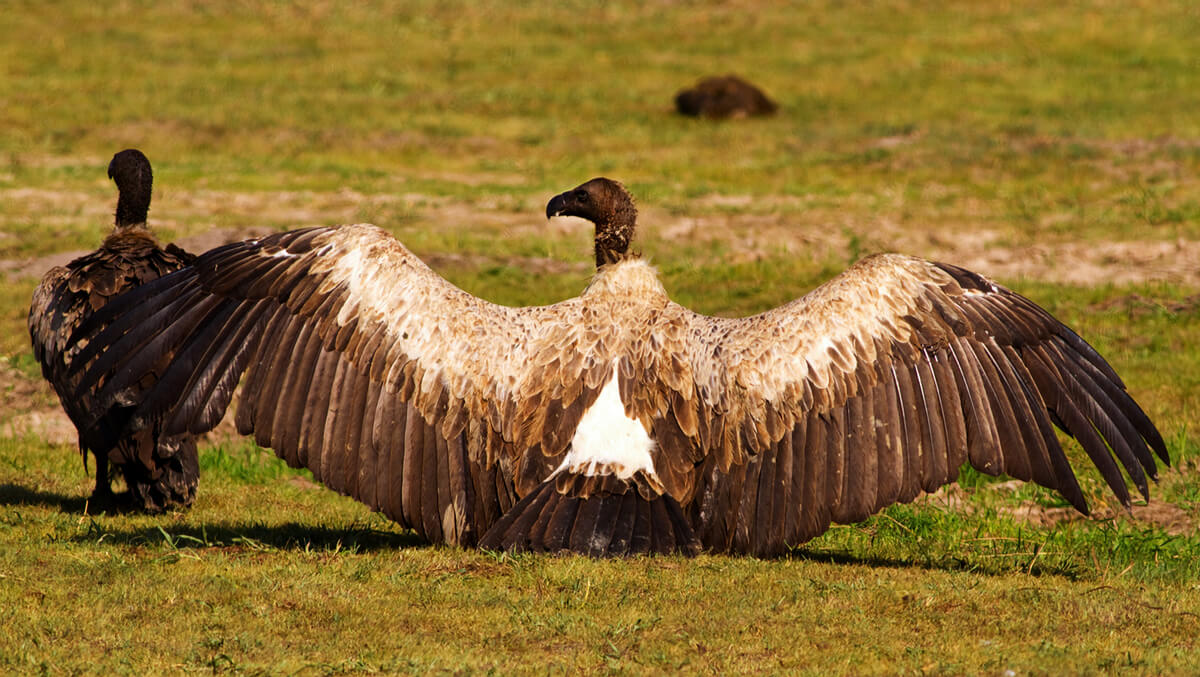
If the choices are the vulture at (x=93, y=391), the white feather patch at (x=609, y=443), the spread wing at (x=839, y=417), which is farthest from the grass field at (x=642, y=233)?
the white feather patch at (x=609, y=443)

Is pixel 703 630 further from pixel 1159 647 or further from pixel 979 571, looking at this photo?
pixel 979 571

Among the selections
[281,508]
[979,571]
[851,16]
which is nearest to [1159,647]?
[979,571]

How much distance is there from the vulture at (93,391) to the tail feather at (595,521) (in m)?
2.80

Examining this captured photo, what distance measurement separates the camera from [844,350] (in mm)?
7605

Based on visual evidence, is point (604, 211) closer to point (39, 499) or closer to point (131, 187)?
point (131, 187)

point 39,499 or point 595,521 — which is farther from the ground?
point 595,521

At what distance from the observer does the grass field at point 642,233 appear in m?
6.10

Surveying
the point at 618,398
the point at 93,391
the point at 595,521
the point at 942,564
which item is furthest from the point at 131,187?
the point at 942,564

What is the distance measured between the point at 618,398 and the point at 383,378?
1217mm

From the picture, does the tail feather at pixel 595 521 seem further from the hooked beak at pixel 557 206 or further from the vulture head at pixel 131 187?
the vulture head at pixel 131 187

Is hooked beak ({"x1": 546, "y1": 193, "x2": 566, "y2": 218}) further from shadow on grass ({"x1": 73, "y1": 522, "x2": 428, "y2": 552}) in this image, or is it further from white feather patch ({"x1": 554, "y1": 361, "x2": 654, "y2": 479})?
shadow on grass ({"x1": 73, "y1": 522, "x2": 428, "y2": 552})

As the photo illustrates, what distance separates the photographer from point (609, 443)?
740cm

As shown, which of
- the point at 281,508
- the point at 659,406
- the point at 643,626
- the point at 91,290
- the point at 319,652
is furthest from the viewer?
the point at 281,508

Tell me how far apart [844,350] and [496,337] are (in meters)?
1.80
